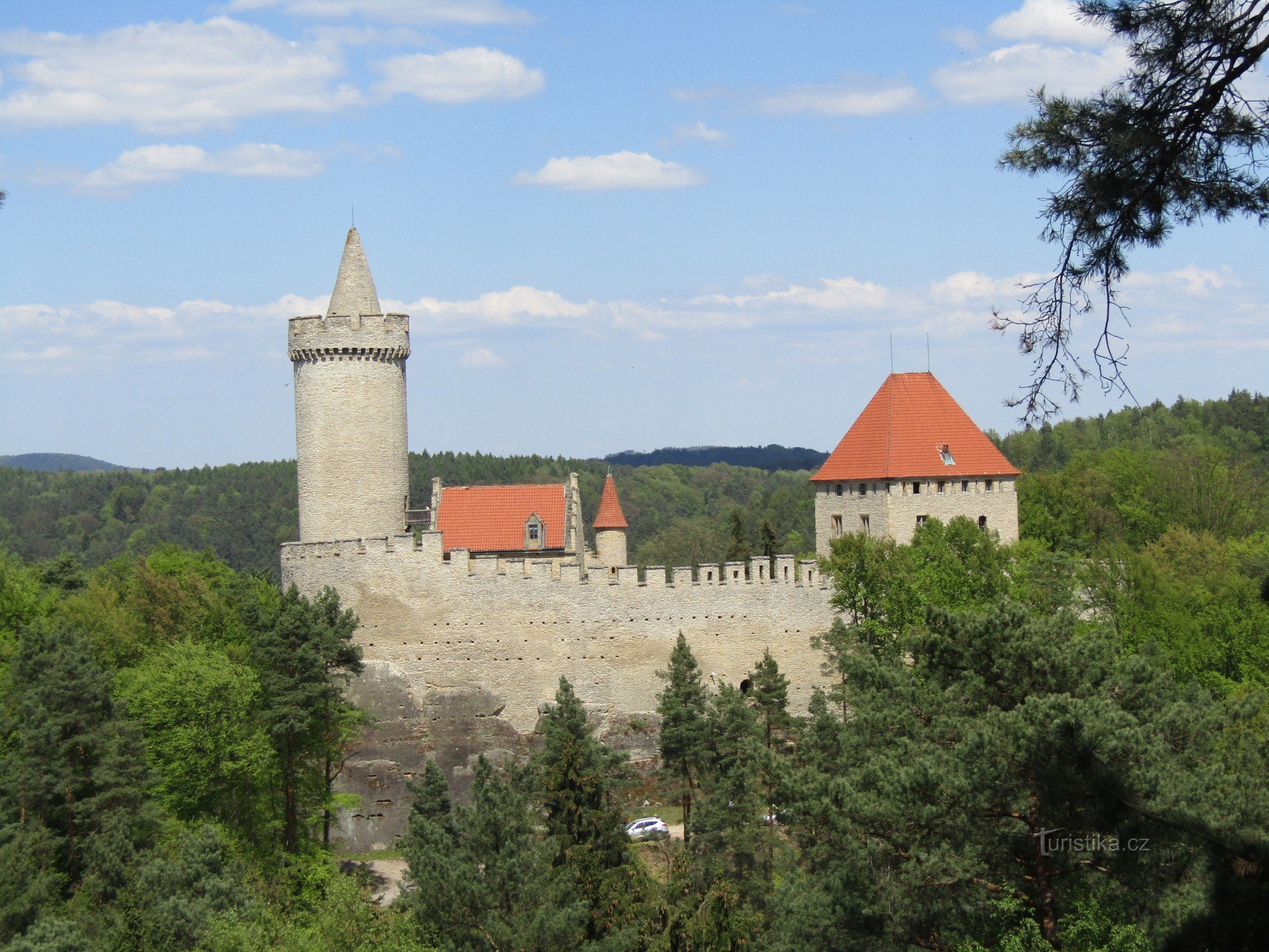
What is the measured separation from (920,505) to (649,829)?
1020cm

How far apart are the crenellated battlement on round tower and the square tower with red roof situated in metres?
11.2

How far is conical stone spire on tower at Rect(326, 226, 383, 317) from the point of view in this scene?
1315 inches

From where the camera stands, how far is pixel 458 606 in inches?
1221

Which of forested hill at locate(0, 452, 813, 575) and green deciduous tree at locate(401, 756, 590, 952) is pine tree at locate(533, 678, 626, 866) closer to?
green deciduous tree at locate(401, 756, 590, 952)

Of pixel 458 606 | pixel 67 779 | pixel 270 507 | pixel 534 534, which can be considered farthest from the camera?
pixel 270 507

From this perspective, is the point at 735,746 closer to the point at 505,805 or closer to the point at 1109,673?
the point at 505,805

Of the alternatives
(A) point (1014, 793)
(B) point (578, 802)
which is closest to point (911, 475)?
Result: (B) point (578, 802)

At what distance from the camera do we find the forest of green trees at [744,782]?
16.0m

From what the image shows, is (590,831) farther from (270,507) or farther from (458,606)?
(270,507)

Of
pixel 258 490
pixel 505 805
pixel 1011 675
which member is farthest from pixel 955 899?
pixel 258 490

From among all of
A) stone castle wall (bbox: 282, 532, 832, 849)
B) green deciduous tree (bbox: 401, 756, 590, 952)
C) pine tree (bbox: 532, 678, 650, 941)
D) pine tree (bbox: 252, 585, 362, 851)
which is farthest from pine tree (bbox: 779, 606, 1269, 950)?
pine tree (bbox: 252, 585, 362, 851)

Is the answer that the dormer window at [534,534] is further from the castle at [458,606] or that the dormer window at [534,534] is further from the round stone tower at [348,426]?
the round stone tower at [348,426]

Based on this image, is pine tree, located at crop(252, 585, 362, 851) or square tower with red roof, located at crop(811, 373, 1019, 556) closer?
pine tree, located at crop(252, 585, 362, 851)

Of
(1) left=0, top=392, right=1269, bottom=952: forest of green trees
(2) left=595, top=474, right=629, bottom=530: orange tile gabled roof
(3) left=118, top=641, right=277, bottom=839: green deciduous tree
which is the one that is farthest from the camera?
(2) left=595, top=474, right=629, bottom=530: orange tile gabled roof
